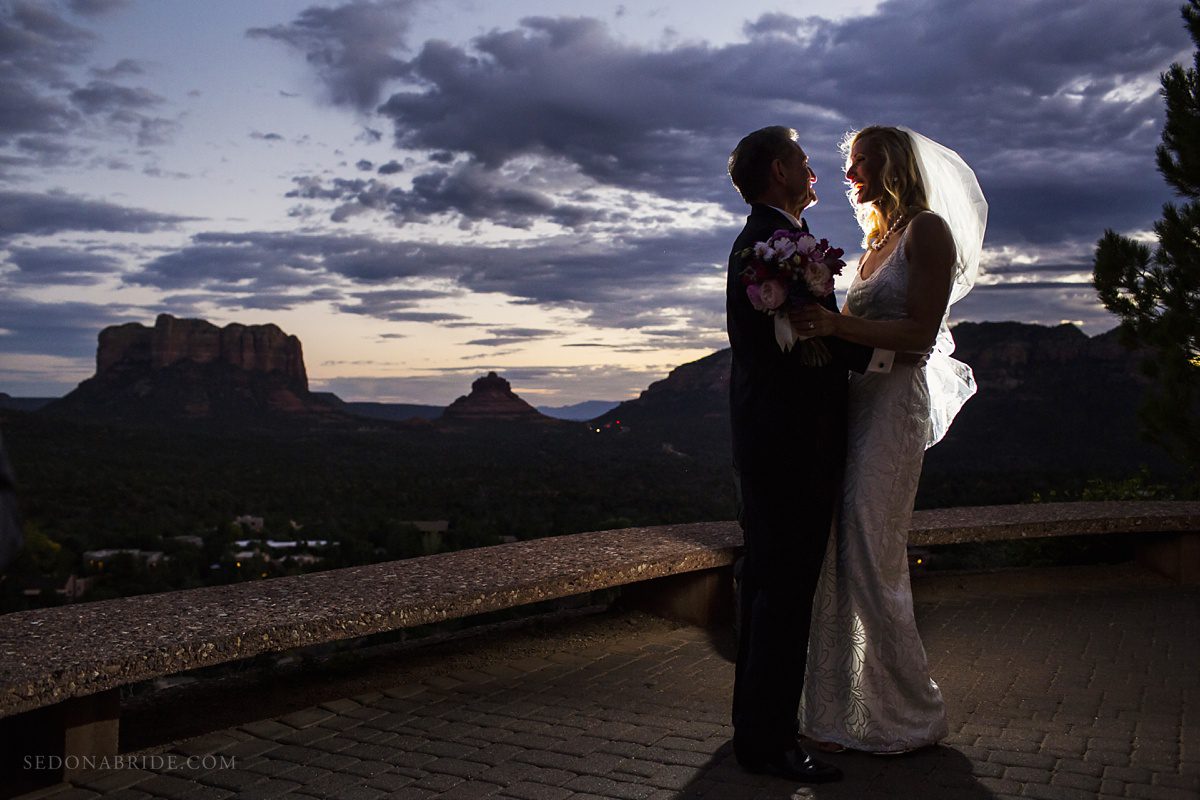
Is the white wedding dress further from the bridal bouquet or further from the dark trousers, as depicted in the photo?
the bridal bouquet

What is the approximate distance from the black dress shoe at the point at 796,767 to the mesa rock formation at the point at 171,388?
46.3 metres

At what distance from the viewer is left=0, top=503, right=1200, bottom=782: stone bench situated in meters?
3.66

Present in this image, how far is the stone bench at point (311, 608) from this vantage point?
3.66m

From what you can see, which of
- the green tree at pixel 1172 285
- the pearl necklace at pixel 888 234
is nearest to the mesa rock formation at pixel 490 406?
the green tree at pixel 1172 285

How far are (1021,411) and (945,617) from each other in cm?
3213

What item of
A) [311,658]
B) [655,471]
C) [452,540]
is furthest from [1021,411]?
[311,658]

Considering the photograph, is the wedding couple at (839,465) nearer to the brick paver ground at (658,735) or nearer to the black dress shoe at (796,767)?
the black dress shoe at (796,767)

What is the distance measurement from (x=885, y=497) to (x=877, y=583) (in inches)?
12.5

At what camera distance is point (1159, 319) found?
10359mm

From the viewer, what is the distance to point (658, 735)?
13.7ft

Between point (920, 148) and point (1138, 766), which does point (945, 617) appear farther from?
point (920, 148)

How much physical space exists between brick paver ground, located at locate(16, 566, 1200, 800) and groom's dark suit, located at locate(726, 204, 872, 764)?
0.29m

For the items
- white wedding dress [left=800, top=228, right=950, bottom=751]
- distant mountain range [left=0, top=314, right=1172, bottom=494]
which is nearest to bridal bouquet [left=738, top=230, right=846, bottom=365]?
white wedding dress [left=800, top=228, right=950, bottom=751]

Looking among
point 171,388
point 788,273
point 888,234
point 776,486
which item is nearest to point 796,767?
point 776,486
